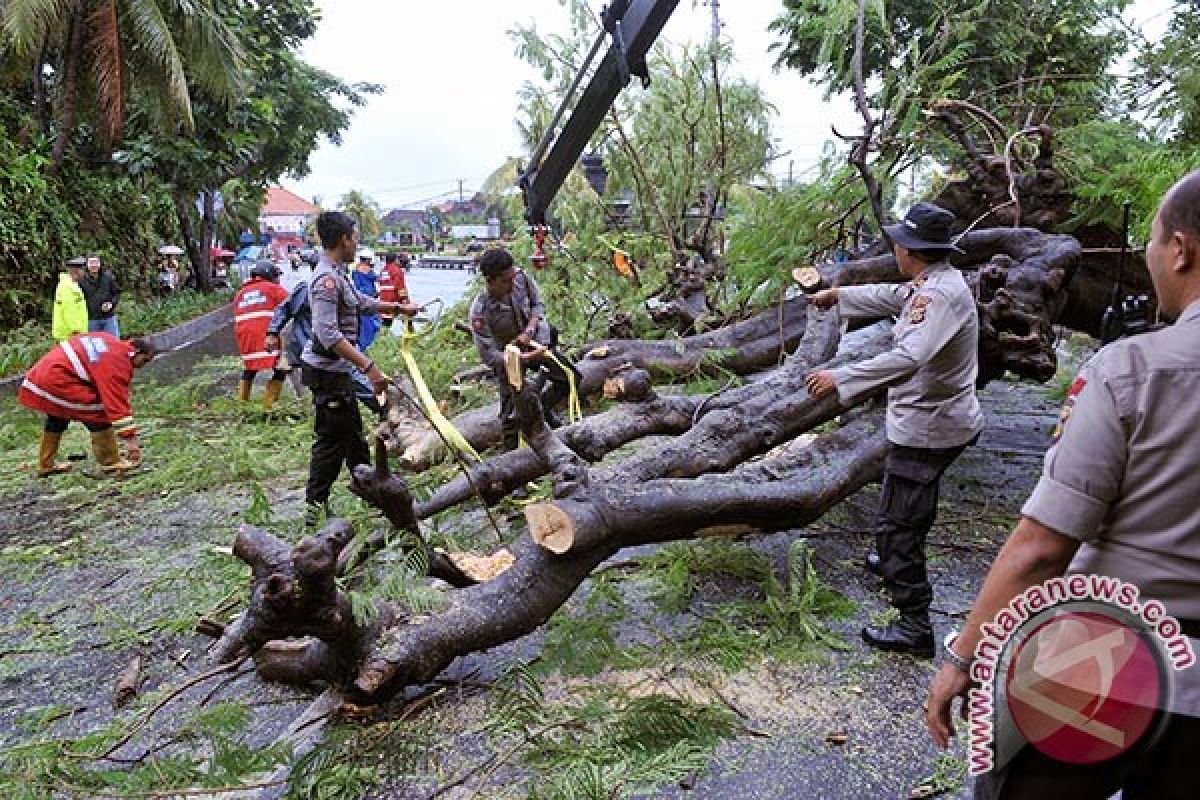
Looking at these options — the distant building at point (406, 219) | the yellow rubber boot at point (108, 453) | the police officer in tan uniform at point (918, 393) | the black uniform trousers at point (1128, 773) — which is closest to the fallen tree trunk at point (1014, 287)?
the police officer in tan uniform at point (918, 393)

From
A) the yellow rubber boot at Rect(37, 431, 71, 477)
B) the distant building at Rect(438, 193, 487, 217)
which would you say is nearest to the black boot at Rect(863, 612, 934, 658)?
the yellow rubber boot at Rect(37, 431, 71, 477)

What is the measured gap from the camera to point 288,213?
71625 millimetres

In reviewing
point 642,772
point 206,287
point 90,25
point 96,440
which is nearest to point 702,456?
point 642,772

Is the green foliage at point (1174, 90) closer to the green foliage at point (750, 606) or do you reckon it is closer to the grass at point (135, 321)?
the green foliage at point (750, 606)

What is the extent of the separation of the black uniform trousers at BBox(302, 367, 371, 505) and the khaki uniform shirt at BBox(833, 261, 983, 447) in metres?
2.70

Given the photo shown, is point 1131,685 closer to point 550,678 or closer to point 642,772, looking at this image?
point 642,772

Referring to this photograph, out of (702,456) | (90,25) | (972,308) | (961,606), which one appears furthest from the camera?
(90,25)

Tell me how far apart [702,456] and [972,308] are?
135cm

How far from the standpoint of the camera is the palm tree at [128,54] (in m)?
12.0

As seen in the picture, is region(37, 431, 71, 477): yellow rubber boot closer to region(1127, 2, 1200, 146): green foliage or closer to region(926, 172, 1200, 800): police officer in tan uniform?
region(926, 172, 1200, 800): police officer in tan uniform

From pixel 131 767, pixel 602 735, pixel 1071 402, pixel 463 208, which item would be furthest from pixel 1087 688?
pixel 463 208

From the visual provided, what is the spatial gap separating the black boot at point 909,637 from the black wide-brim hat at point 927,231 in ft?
4.63

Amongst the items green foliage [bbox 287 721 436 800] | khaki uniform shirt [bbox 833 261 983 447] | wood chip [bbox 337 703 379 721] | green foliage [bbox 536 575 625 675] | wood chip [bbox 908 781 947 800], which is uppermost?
khaki uniform shirt [bbox 833 261 983 447]

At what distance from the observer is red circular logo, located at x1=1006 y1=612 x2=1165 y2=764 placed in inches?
48.0
